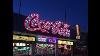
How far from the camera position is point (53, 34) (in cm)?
2483

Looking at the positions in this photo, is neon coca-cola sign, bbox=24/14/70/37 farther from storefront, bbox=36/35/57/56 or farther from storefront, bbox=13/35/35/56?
storefront, bbox=13/35/35/56

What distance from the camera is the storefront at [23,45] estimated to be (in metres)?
20.4

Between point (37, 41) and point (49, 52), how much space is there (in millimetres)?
3174

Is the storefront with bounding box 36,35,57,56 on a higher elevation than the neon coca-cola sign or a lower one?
lower

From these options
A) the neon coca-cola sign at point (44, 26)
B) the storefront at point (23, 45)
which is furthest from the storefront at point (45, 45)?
the storefront at point (23, 45)

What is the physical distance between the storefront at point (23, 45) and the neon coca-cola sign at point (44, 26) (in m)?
0.74

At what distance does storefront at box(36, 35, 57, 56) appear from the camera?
911 inches

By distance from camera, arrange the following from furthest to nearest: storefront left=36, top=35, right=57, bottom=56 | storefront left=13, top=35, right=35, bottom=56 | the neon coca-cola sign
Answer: storefront left=36, top=35, right=57, bottom=56, the neon coca-cola sign, storefront left=13, top=35, right=35, bottom=56

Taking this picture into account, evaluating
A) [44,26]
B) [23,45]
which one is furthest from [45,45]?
[23,45]

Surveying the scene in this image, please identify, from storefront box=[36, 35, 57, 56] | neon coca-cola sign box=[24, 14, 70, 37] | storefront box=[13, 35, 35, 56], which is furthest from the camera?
storefront box=[36, 35, 57, 56]

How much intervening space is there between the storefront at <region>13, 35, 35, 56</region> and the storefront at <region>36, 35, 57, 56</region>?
0.85m

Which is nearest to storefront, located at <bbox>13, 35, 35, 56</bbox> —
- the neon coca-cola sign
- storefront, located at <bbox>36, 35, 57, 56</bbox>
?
the neon coca-cola sign

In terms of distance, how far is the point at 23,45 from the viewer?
21641 millimetres
